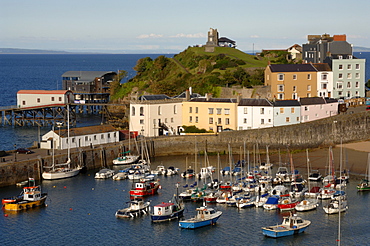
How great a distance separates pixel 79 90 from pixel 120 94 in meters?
10.1

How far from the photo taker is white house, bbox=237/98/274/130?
75812 mm

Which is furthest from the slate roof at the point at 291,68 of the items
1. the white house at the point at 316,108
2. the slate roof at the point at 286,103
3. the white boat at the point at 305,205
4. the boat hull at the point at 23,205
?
the boat hull at the point at 23,205

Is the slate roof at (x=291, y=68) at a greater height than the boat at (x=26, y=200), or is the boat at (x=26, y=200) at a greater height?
the slate roof at (x=291, y=68)

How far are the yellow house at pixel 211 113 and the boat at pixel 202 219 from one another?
30.4m

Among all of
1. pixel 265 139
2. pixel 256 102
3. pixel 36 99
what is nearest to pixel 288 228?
pixel 265 139

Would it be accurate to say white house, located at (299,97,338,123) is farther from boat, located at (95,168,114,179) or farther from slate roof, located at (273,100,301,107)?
boat, located at (95,168,114,179)

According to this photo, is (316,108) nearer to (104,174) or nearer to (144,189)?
(104,174)

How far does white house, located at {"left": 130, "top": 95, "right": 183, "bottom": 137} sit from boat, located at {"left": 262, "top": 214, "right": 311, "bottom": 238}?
33402mm

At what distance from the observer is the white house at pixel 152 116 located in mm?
76375

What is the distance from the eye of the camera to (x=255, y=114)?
76.3 metres

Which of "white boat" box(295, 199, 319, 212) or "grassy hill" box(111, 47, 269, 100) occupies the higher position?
"grassy hill" box(111, 47, 269, 100)

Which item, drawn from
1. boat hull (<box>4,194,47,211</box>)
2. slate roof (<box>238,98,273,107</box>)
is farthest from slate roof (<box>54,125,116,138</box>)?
boat hull (<box>4,194,47,211</box>)

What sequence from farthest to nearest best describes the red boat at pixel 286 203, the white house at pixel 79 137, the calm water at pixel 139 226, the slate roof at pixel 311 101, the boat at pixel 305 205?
1. the slate roof at pixel 311 101
2. the white house at pixel 79 137
3. the red boat at pixel 286 203
4. the boat at pixel 305 205
5. the calm water at pixel 139 226

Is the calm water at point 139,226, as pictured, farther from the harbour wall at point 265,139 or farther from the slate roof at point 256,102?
the slate roof at point 256,102
